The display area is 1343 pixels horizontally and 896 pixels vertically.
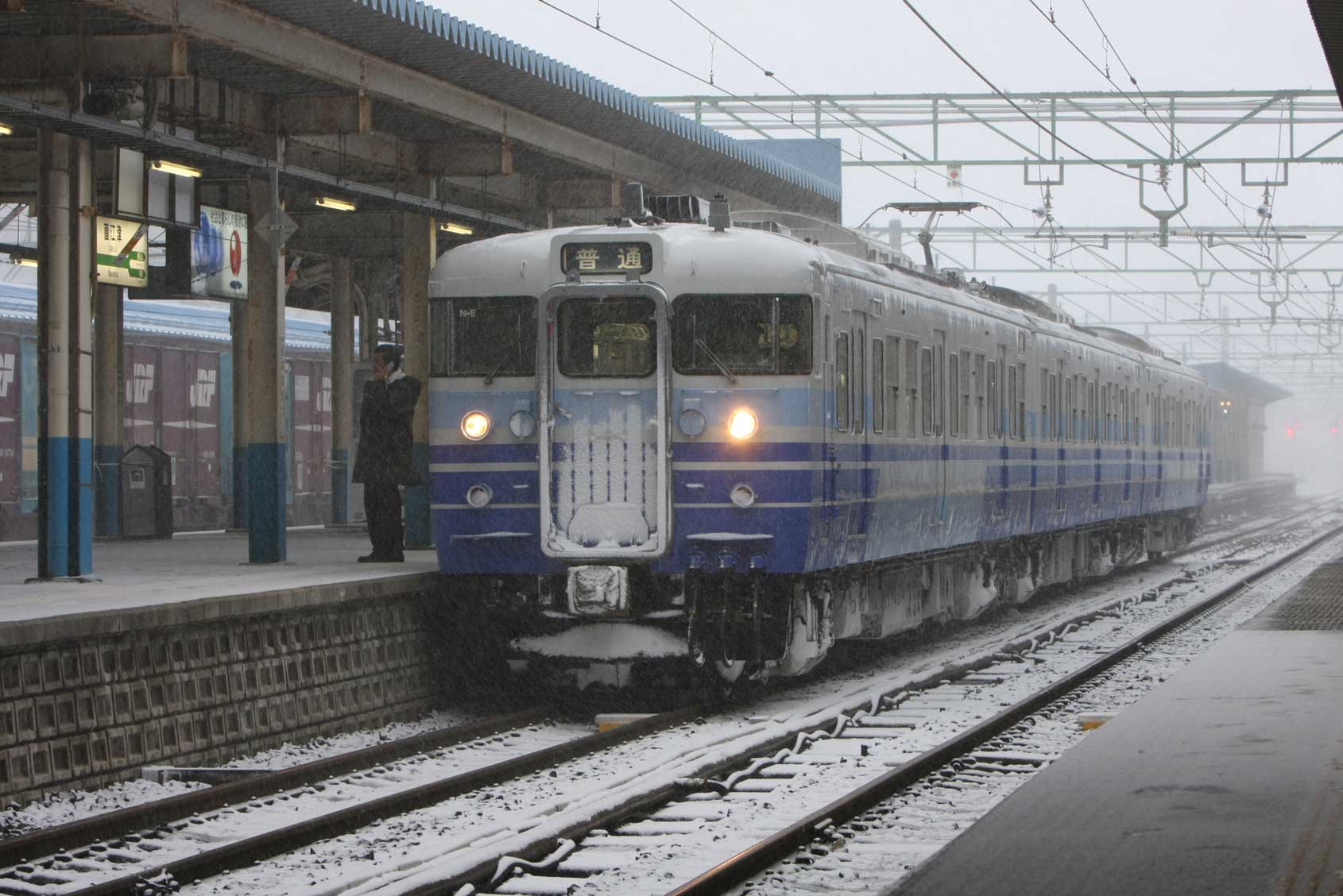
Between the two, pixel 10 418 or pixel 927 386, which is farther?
pixel 10 418

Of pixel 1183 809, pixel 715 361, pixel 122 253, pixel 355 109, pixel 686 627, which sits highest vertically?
pixel 355 109

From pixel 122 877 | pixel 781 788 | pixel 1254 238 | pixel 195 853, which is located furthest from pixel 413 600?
pixel 1254 238

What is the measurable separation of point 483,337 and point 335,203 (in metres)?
4.32

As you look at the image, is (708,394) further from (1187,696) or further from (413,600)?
(1187,696)

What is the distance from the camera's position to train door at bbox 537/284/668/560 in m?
12.0

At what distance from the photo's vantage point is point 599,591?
38.9ft

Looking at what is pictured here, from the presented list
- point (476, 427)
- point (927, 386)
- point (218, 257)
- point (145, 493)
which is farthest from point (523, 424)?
point (145, 493)

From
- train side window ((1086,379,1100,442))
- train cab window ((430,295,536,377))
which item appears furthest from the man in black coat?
train side window ((1086,379,1100,442))

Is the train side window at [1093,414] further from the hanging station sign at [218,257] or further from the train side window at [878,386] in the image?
the hanging station sign at [218,257]

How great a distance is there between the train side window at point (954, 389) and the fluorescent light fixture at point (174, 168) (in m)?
5.80

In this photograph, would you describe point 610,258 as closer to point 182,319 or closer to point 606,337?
point 606,337

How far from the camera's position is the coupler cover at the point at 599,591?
11.8 meters

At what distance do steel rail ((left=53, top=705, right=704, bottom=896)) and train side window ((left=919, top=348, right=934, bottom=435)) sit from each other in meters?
4.61

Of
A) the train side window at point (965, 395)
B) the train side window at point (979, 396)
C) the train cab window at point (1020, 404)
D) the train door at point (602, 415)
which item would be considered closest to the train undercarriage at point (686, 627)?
the train door at point (602, 415)
